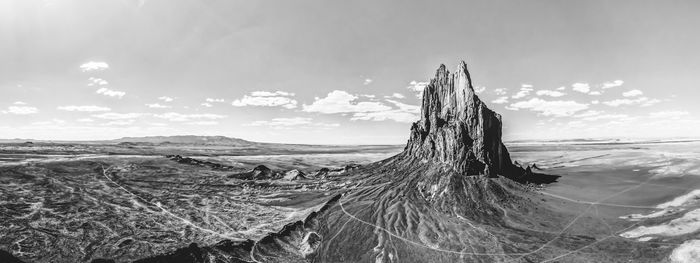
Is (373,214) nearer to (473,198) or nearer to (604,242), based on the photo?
(473,198)

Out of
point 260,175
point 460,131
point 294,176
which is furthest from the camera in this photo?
point 260,175

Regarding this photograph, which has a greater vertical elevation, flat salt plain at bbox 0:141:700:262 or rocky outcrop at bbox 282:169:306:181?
rocky outcrop at bbox 282:169:306:181

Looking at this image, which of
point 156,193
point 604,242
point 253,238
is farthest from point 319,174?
point 604,242

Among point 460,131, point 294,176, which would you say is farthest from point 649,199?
point 294,176

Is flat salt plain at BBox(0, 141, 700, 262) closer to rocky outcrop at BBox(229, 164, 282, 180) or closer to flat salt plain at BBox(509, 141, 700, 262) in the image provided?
flat salt plain at BBox(509, 141, 700, 262)

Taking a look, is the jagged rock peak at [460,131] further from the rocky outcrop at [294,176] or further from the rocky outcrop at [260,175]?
the rocky outcrop at [260,175]

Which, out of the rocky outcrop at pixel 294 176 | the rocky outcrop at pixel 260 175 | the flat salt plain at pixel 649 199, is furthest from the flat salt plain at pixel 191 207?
the rocky outcrop at pixel 294 176

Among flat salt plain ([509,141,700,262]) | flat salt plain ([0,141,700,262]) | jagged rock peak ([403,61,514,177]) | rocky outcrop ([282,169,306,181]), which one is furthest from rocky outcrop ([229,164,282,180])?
flat salt plain ([509,141,700,262])

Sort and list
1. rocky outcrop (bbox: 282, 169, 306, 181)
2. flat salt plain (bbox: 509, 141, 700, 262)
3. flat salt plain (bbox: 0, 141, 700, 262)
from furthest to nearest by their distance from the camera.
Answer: rocky outcrop (bbox: 282, 169, 306, 181)
flat salt plain (bbox: 0, 141, 700, 262)
flat salt plain (bbox: 509, 141, 700, 262)

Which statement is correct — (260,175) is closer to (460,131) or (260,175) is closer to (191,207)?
(191,207)
